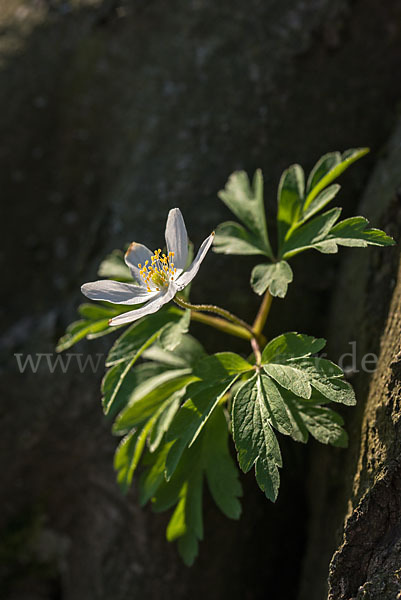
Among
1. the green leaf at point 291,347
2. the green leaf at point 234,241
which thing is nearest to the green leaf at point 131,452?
the green leaf at point 291,347

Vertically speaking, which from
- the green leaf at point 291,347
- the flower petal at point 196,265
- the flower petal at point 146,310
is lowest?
the green leaf at point 291,347

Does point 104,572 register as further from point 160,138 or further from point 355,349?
point 160,138

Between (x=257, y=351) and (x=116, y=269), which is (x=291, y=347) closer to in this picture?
(x=257, y=351)

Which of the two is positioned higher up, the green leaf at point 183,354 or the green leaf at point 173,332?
the green leaf at point 173,332

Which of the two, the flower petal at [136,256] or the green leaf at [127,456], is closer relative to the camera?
the flower petal at [136,256]

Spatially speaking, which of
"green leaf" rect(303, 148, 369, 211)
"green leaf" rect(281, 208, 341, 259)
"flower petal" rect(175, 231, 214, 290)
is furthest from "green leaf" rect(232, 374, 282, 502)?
"green leaf" rect(303, 148, 369, 211)

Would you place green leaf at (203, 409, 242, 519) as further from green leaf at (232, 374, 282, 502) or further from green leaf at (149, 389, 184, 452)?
green leaf at (232, 374, 282, 502)

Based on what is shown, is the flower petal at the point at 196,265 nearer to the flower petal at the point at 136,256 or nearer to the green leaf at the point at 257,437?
the flower petal at the point at 136,256
